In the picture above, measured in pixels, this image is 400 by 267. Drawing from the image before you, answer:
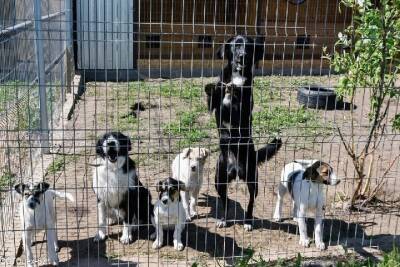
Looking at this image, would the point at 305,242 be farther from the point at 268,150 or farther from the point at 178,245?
the point at 178,245

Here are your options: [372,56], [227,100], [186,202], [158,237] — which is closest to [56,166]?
[186,202]

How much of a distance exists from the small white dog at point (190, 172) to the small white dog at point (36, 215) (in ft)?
4.20

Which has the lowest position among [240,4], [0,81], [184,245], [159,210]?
[184,245]

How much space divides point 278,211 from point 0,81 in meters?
2.72

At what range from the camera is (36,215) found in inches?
152

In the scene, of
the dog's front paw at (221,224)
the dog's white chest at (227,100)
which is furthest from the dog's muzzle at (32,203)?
the dog's white chest at (227,100)

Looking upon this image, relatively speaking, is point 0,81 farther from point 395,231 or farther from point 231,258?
point 395,231

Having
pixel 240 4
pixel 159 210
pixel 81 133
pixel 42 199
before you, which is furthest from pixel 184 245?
pixel 240 4

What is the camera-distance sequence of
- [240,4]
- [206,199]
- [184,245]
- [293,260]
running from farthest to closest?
[240,4], [206,199], [184,245], [293,260]

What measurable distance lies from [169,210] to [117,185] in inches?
19.8

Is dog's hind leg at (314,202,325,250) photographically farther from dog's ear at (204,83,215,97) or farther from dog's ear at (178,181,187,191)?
dog's ear at (204,83,215,97)

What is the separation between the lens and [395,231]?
15.3 ft

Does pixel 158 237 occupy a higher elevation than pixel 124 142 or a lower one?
lower

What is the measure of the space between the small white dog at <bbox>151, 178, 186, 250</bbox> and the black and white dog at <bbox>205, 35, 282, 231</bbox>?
1.74 feet
